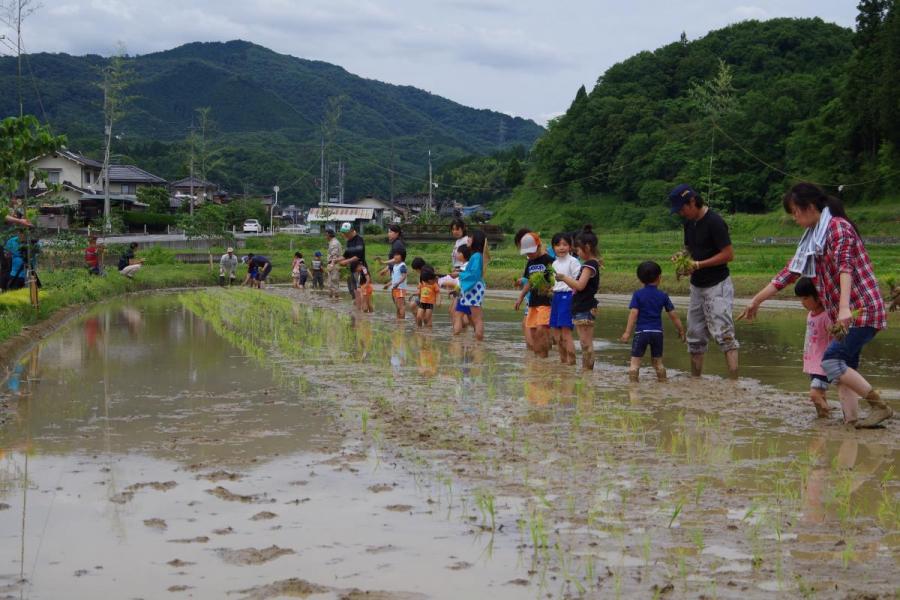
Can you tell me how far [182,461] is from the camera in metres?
6.02

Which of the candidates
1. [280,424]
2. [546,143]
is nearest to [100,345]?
[280,424]

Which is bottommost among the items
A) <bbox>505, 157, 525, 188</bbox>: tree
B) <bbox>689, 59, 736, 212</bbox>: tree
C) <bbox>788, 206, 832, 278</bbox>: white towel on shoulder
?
<bbox>788, 206, 832, 278</bbox>: white towel on shoulder

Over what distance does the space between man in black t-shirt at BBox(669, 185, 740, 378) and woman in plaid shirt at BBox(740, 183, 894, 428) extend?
205 centimetres

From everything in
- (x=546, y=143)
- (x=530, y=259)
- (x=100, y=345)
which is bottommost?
(x=100, y=345)

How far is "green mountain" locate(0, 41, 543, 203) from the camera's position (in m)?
118

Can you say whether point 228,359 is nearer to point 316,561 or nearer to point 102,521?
point 102,521

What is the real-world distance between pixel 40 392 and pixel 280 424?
2.91m

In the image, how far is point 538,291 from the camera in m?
11.7

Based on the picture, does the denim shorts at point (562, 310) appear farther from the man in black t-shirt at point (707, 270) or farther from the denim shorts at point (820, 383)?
the denim shorts at point (820, 383)

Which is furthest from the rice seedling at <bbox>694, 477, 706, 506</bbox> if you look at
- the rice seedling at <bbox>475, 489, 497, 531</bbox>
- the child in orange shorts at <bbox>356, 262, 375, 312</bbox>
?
the child in orange shorts at <bbox>356, 262, 375, 312</bbox>

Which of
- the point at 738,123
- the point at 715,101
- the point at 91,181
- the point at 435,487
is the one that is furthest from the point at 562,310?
the point at 715,101

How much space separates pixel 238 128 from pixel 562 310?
565ft

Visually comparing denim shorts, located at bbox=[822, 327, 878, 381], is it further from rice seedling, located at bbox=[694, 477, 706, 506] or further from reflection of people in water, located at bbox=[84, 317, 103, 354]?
reflection of people in water, located at bbox=[84, 317, 103, 354]

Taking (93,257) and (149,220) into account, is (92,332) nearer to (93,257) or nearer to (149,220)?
(93,257)
